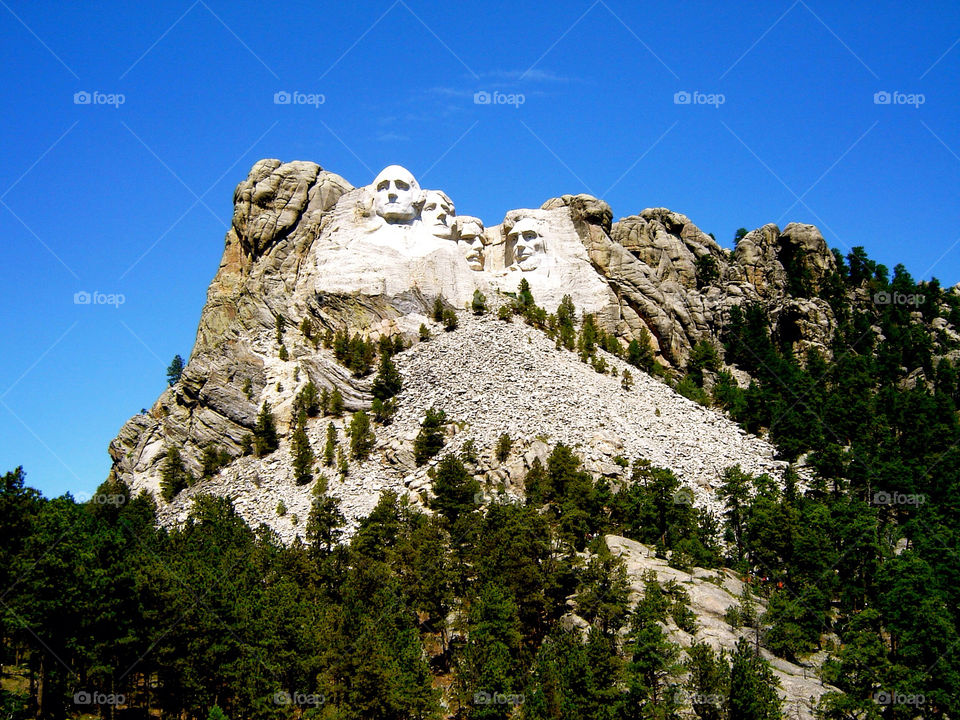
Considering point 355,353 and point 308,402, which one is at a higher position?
point 355,353

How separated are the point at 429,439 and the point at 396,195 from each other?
3355 centimetres

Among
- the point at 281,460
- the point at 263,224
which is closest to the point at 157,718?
the point at 281,460

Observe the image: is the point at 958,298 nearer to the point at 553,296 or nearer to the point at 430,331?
the point at 553,296

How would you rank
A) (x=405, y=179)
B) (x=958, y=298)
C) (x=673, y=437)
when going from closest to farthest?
(x=673, y=437) < (x=405, y=179) < (x=958, y=298)

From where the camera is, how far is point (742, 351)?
11362 cm

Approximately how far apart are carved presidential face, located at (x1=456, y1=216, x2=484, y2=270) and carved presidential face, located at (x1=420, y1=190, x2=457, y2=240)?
5.65m

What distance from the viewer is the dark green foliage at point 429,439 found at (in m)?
84.4

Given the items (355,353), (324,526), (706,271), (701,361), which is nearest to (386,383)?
(355,353)

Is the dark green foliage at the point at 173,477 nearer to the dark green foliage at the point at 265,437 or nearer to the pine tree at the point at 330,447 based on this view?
the dark green foliage at the point at 265,437

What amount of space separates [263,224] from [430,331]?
23.1 meters
